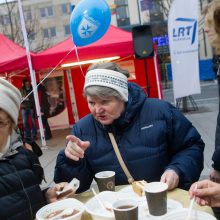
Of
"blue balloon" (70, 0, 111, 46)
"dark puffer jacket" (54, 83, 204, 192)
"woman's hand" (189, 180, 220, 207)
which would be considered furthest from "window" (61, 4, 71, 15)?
"woman's hand" (189, 180, 220, 207)

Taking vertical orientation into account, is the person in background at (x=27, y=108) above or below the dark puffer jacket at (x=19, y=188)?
below

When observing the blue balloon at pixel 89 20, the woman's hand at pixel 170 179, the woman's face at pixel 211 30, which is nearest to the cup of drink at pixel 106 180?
the woman's hand at pixel 170 179

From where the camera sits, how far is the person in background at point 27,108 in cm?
1036

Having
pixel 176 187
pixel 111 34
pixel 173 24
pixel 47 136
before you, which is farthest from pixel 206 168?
pixel 47 136

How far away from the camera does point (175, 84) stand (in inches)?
346

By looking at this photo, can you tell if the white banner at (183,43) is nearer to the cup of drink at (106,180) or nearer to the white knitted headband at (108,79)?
the white knitted headband at (108,79)

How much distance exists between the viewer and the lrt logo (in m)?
8.72

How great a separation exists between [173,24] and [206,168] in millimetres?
4477

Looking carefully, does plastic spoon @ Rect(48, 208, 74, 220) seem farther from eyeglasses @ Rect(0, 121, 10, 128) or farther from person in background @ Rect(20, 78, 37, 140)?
person in background @ Rect(20, 78, 37, 140)

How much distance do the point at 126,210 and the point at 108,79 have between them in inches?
39.3

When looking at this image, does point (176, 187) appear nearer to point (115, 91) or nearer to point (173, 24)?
point (115, 91)

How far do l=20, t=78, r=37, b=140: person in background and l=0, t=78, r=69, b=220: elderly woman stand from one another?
27.9ft

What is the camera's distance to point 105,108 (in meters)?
2.26

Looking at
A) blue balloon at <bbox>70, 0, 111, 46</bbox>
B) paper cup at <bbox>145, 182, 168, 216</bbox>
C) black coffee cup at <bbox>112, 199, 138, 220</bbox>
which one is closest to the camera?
black coffee cup at <bbox>112, 199, 138, 220</bbox>
